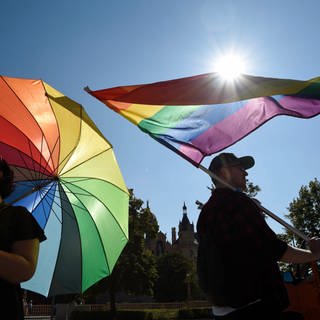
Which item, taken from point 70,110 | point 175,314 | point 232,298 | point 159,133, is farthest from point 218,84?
point 175,314

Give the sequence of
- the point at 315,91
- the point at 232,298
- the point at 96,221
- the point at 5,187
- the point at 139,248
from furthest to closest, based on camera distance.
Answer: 1. the point at 139,248
2. the point at 96,221
3. the point at 315,91
4. the point at 5,187
5. the point at 232,298

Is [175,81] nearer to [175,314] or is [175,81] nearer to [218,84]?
[218,84]

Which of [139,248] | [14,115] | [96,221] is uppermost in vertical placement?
[139,248]

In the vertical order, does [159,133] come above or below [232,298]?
above

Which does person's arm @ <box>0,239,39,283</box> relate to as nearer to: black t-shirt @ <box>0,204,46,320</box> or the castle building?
black t-shirt @ <box>0,204,46,320</box>

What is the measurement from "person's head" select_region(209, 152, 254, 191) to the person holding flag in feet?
1.24

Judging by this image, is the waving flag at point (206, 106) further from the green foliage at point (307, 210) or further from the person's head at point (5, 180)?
the green foliage at point (307, 210)

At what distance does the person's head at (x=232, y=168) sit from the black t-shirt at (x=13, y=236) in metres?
1.55

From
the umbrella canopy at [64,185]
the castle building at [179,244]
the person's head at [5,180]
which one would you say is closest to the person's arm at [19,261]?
the person's head at [5,180]

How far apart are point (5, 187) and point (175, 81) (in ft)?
6.49

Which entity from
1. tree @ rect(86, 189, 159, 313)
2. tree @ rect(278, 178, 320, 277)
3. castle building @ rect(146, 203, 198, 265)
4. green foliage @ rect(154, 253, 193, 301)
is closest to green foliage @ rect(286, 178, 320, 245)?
tree @ rect(278, 178, 320, 277)

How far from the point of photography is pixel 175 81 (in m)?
3.79

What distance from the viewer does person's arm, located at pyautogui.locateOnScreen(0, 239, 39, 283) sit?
2.03 m

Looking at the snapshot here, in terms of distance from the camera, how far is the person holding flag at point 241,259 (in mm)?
2416
